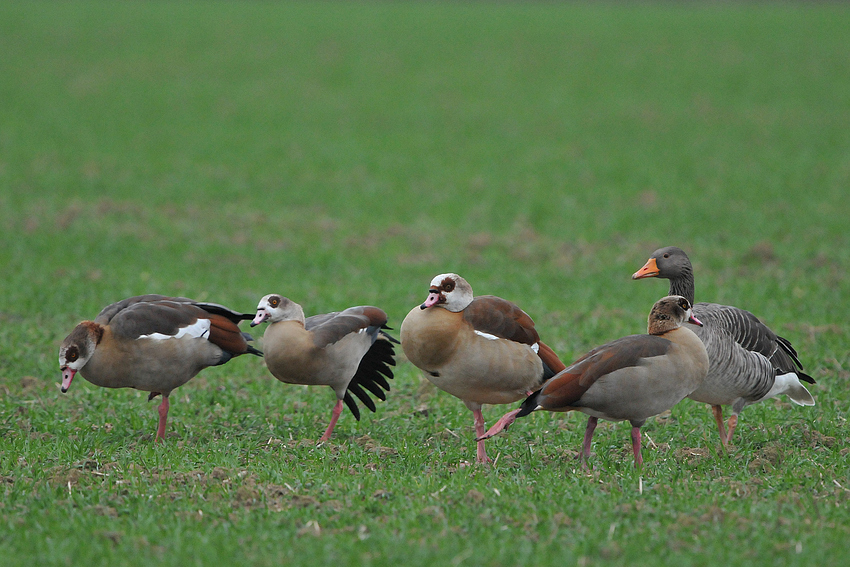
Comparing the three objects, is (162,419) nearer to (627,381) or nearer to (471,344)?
(471,344)

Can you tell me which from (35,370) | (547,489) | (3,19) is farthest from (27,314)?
(3,19)

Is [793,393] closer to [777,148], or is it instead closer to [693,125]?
[777,148]

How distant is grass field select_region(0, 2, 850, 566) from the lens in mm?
4965

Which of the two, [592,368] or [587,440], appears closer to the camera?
[592,368]

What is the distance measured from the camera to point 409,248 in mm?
13703

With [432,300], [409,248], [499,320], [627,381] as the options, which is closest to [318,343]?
[432,300]

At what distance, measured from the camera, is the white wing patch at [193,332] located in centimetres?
650

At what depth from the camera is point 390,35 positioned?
113 ft

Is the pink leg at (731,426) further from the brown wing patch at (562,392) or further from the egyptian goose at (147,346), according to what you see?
the egyptian goose at (147,346)

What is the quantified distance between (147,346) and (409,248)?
7.54 m

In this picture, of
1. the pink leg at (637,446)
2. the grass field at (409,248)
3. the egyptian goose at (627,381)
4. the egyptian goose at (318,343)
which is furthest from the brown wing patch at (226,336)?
the pink leg at (637,446)

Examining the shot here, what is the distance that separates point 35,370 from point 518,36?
1151 inches

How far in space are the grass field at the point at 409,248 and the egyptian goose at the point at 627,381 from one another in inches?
17.4

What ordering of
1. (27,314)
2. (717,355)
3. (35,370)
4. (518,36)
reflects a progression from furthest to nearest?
(518,36) < (27,314) < (35,370) < (717,355)
